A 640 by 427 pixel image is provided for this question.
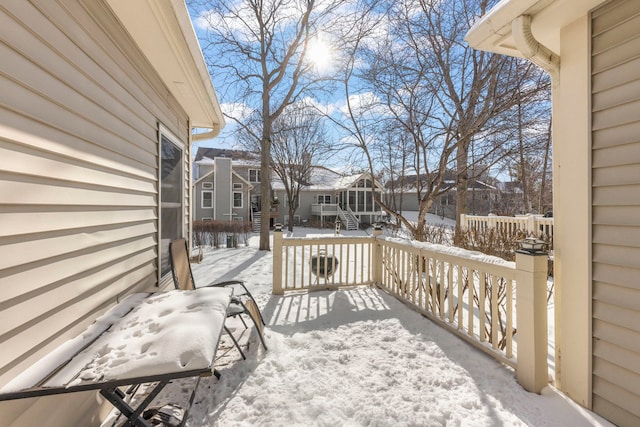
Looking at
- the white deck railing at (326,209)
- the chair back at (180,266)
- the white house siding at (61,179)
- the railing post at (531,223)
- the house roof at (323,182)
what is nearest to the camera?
the white house siding at (61,179)

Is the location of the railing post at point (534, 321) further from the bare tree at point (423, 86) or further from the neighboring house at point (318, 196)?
the neighboring house at point (318, 196)

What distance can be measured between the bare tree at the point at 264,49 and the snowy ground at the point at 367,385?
22.2 ft

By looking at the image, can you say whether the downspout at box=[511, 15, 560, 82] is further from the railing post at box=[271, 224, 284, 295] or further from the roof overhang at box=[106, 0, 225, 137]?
the railing post at box=[271, 224, 284, 295]

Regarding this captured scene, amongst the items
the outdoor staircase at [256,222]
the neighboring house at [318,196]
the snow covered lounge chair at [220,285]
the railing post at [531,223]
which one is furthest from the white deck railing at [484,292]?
the neighboring house at [318,196]

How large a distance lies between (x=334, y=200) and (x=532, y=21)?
22.0 metres

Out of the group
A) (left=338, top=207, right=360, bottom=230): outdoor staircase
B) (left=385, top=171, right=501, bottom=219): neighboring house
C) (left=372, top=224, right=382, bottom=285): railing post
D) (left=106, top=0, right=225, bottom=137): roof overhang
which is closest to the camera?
(left=106, top=0, right=225, bottom=137): roof overhang

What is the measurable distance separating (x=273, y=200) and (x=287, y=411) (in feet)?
67.9

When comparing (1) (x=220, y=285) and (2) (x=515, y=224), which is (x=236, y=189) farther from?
(1) (x=220, y=285)

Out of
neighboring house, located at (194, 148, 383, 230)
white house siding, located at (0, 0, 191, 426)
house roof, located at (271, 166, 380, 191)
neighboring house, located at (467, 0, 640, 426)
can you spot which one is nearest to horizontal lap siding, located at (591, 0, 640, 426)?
neighboring house, located at (467, 0, 640, 426)

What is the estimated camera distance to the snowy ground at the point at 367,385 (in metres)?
1.77

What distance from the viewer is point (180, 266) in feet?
9.82

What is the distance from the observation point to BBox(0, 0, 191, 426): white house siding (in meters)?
1.17

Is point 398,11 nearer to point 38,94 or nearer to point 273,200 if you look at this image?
point 38,94

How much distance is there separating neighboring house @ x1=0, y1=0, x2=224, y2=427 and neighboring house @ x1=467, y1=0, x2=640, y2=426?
273 centimetres
